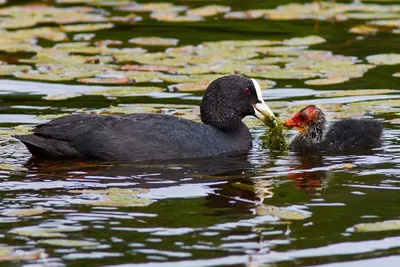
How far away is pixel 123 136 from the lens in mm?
9516

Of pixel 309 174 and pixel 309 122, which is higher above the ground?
pixel 309 122

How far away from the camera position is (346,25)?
16781mm

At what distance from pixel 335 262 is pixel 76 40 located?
397 inches

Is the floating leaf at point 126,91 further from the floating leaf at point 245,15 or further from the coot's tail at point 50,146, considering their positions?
the floating leaf at point 245,15

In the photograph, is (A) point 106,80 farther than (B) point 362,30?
No

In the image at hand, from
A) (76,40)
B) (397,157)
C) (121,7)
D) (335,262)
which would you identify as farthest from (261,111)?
(121,7)

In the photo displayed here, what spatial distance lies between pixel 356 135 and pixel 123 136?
2583 mm

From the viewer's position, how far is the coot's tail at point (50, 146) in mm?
9531

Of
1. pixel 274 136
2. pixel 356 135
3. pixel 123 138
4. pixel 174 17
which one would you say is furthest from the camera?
pixel 174 17

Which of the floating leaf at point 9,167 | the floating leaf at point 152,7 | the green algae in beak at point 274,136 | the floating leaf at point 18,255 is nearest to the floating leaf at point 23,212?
the floating leaf at point 18,255

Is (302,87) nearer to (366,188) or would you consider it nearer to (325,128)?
(325,128)

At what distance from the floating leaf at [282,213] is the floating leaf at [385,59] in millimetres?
6833

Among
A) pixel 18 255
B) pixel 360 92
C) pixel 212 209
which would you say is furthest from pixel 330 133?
pixel 18 255

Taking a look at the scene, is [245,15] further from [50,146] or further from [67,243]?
[67,243]
